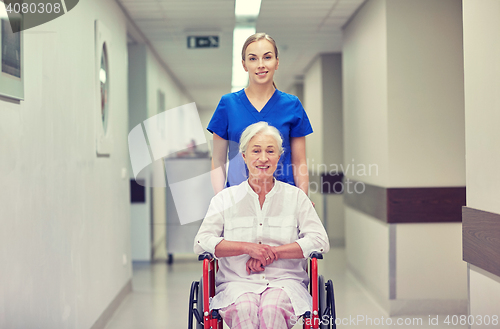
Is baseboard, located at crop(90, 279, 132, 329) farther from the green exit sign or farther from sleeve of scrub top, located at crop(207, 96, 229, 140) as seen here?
the green exit sign

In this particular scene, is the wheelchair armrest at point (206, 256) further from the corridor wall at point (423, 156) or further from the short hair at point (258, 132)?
the corridor wall at point (423, 156)

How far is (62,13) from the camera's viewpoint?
2.54 metres

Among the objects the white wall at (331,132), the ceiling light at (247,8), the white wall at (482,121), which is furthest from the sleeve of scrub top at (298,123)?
the white wall at (331,132)

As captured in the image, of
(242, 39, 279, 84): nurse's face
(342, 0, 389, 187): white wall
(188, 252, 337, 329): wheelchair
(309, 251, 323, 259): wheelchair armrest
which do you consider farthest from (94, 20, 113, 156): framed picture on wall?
(342, 0, 389, 187): white wall

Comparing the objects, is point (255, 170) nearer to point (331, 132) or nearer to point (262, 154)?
point (262, 154)

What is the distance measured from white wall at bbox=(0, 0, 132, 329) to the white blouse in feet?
2.54

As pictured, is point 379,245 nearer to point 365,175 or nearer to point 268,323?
point 365,175

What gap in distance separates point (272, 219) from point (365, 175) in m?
2.44

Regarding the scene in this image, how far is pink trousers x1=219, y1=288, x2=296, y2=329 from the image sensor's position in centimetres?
175

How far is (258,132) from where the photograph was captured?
190 cm

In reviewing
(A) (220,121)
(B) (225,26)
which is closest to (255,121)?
(A) (220,121)

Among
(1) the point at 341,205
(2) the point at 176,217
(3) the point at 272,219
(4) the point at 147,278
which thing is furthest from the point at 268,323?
(1) the point at 341,205

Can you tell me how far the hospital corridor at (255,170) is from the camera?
1905 mm

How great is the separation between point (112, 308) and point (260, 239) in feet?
7.09
